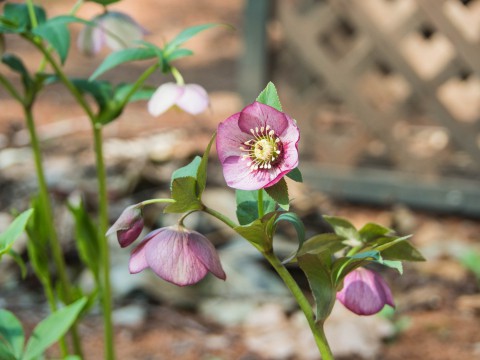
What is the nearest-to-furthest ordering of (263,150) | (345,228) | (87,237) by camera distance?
(263,150)
(345,228)
(87,237)

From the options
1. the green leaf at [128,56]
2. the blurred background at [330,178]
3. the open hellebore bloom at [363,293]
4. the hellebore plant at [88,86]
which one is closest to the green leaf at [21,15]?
the hellebore plant at [88,86]

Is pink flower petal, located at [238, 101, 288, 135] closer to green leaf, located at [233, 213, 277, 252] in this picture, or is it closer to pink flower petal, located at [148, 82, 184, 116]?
green leaf, located at [233, 213, 277, 252]

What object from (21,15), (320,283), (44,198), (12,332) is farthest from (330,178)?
(320,283)

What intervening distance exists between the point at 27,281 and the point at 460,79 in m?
1.47

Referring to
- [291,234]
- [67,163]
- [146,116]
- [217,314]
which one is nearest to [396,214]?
[291,234]

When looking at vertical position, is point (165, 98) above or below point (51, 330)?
above

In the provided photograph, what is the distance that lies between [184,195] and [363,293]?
0.18 metres

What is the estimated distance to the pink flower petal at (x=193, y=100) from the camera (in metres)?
0.86

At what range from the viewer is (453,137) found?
2.47 metres

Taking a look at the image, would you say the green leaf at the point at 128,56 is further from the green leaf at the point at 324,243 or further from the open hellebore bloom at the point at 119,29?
the green leaf at the point at 324,243

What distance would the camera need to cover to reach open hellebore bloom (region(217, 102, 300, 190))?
23.8 inches

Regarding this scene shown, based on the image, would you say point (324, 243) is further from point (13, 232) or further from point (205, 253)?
point (13, 232)

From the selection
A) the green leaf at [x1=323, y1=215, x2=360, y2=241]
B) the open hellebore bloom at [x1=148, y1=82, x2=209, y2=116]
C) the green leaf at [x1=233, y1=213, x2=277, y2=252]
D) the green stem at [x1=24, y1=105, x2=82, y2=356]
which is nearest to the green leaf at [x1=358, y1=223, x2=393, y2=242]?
the green leaf at [x1=323, y1=215, x2=360, y2=241]

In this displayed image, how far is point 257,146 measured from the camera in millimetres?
622
